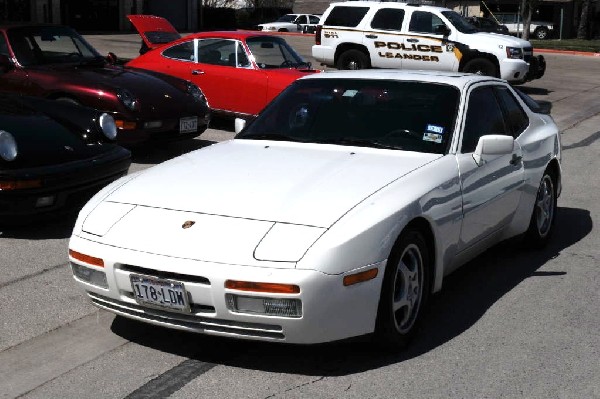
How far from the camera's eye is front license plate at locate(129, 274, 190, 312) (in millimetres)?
4191

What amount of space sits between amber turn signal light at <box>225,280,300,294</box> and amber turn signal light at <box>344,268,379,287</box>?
25 centimetres

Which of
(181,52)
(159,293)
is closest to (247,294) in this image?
(159,293)

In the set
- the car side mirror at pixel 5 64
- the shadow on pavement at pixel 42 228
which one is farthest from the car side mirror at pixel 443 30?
the shadow on pavement at pixel 42 228

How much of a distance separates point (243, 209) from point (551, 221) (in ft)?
10.5

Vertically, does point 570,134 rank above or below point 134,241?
below

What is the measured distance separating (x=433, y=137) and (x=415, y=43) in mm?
13754

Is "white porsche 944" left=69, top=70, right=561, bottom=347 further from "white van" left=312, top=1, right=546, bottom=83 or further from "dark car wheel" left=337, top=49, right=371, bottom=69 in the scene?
"dark car wheel" left=337, top=49, right=371, bottom=69

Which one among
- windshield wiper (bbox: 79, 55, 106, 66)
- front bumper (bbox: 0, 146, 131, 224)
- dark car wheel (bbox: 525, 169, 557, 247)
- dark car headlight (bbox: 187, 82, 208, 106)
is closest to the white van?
dark car headlight (bbox: 187, 82, 208, 106)

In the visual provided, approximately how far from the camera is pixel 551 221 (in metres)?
6.82

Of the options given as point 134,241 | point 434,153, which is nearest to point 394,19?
point 434,153

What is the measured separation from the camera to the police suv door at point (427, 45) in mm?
18469

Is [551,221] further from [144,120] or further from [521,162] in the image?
[144,120]

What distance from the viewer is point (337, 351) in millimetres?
4621

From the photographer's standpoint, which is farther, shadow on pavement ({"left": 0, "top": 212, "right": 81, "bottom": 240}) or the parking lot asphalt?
shadow on pavement ({"left": 0, "top": 212, "right": 81, "bottom": 240})
